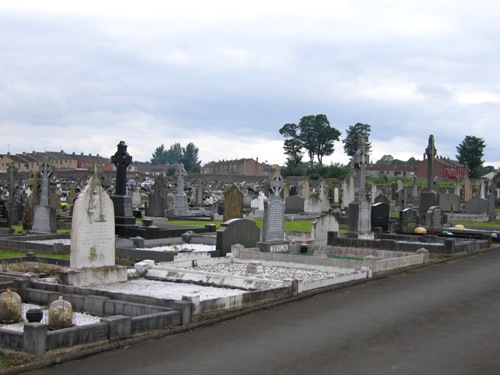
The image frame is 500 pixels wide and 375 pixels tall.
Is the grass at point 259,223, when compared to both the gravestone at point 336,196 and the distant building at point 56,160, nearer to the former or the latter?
the gravestone at point 336,196

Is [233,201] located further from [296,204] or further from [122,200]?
[296,204]

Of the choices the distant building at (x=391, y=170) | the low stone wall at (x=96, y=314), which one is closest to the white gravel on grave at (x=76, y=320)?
the low stone wall at (x=96, y=314)

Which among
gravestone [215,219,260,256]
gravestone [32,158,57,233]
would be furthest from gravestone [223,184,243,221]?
gravestone [215,219,260,256]

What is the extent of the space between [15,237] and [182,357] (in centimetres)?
1588

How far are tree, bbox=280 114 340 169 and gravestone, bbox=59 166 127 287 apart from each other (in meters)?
97.0

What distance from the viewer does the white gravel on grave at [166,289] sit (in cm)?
1241

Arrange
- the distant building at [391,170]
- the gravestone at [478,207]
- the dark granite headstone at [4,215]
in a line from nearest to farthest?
the dark granite headstone at [4,215] → the gravestone at [478,207] → the distant building at [391,170]

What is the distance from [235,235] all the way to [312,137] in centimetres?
9192

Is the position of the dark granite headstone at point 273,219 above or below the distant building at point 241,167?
below

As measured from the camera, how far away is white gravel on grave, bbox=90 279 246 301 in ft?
40.7

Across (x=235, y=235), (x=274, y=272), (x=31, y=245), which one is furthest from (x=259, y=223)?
(x=274, y=272)

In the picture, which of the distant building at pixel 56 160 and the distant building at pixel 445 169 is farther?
the distant building at pixel 56 160

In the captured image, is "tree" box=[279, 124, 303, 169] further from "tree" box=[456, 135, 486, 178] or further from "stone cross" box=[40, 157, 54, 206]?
"stone cross" box=[40, 157, 54, 206]

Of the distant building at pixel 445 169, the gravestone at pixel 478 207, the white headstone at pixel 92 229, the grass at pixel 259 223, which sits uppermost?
the distant building at pixel 445 169
